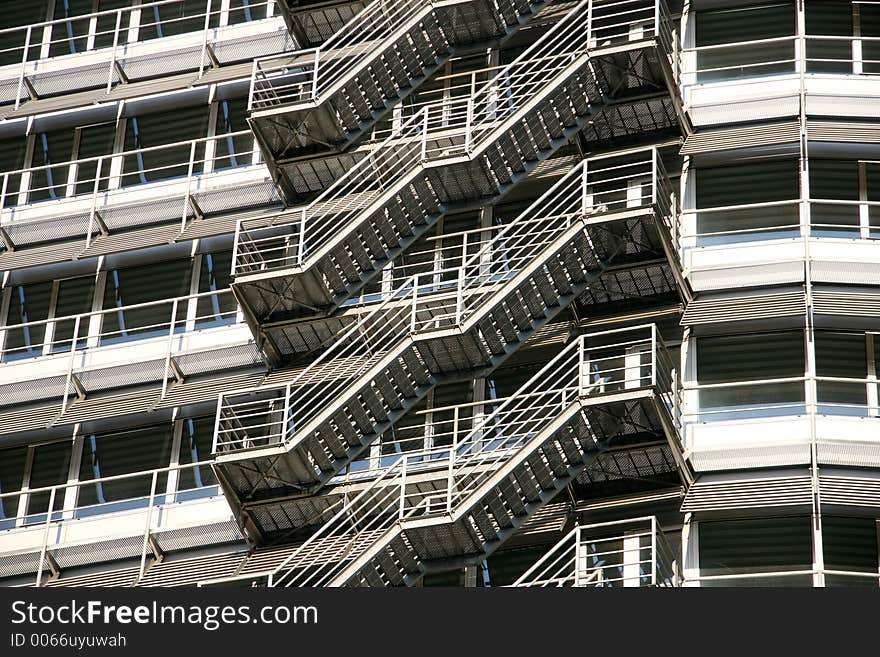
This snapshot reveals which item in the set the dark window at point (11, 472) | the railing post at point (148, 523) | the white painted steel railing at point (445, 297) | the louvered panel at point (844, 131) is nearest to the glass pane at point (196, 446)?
the railing post at point (148, 523)

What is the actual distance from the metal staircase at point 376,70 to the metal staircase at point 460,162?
0.80 metres

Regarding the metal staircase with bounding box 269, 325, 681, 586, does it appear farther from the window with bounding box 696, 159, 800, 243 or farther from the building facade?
the window with bounding box 696, 159, 800, 243

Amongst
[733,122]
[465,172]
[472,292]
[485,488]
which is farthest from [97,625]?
[733,122]

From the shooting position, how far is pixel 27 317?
4206cm

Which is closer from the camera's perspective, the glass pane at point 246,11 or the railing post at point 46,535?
the railing post at point 46,535

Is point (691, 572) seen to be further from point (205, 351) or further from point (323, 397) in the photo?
point (205, 351)

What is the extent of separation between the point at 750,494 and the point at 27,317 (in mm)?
15878

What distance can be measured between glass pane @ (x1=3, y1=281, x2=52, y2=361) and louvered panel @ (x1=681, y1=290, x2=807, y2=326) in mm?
13582

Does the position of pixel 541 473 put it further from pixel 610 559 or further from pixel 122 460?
pixel 122 460

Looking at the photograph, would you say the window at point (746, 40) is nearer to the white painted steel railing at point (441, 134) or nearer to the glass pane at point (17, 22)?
the white painted steel railing at point (441, 134)

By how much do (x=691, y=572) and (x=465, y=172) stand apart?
851 centimetres

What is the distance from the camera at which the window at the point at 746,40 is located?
1563 inches

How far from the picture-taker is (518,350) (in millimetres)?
37906

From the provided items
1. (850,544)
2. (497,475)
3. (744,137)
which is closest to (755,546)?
(850,544)
